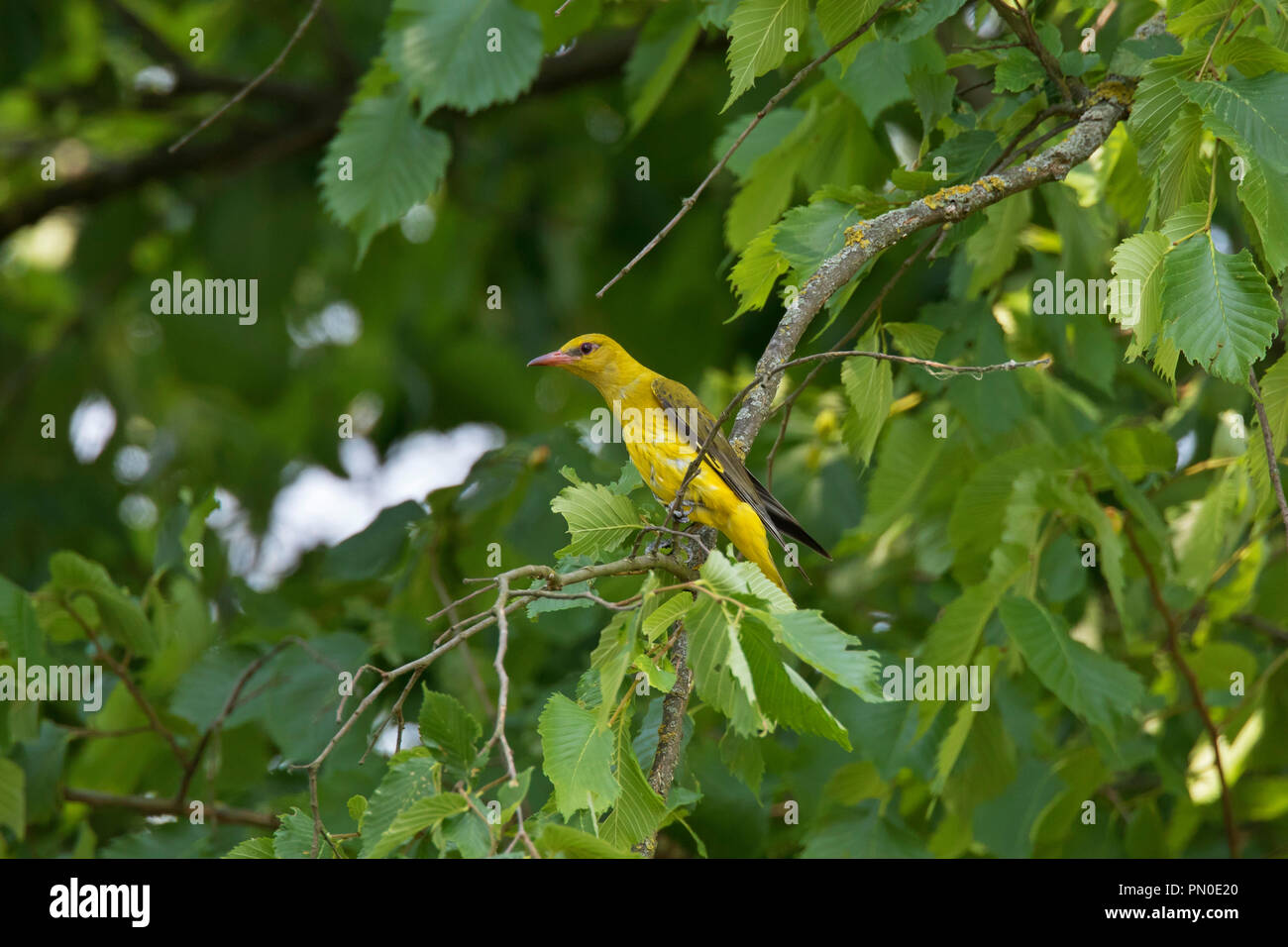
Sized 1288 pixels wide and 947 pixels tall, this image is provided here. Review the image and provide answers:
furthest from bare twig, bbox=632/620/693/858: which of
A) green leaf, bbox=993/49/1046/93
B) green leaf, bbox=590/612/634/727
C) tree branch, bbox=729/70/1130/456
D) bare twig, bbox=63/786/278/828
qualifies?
bare twig, bbox=63/786/278/828

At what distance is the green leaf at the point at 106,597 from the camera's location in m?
4.54

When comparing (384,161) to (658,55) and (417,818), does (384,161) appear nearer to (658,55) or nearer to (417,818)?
(658,55)

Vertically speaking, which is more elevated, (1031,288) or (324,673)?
(1031,288)

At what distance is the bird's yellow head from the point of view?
5.64 meters

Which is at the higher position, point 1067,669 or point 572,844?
point 1067,669

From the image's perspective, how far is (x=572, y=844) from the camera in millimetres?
2154

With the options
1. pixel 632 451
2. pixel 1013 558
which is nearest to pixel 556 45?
pixel 632 451

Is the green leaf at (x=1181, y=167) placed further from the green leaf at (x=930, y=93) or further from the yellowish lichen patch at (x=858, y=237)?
the green leaf at (x=930, y=93)

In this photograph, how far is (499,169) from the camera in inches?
398

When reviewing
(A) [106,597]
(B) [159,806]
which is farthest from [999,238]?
(B) [159,806]

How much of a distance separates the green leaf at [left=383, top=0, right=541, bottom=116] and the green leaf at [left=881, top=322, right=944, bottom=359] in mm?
1780

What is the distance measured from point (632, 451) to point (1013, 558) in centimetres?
164

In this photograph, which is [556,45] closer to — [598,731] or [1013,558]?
[1013,558]

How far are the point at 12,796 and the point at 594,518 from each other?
2858 mm
